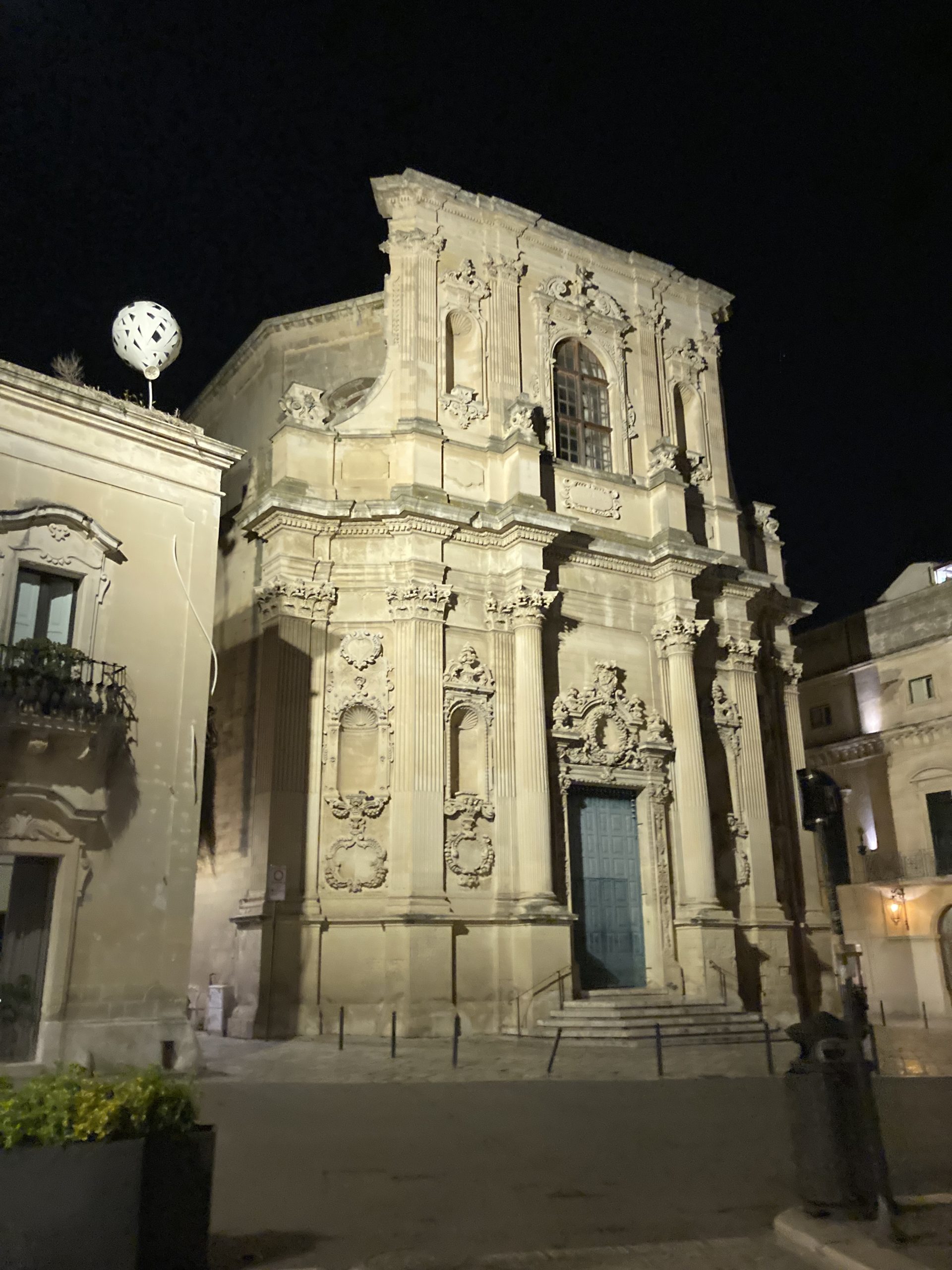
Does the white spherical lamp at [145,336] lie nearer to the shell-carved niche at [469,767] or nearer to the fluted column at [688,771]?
the shell-carved niche at [469,767]

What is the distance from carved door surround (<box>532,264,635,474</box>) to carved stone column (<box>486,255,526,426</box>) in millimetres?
608

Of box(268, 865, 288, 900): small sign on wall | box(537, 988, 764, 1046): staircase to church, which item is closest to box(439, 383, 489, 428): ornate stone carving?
box(268, 865, 288, 900): small sign on wall

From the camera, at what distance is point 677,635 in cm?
2131

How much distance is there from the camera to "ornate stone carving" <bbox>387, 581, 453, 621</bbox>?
62.1ft

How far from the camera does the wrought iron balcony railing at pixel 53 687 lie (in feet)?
36.6

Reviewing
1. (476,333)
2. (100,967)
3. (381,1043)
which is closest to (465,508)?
(476,333)

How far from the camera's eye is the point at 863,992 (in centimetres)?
683

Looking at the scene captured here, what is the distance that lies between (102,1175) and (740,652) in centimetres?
1997

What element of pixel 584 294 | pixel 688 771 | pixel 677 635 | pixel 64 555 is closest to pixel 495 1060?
pixel 688 771

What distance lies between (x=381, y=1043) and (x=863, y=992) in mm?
10468

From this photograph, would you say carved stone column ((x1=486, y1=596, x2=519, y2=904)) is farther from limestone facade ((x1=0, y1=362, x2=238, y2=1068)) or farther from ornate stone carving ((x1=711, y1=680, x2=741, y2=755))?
limestone facade ((x1=0, y1=362, x2=238, y2=1068))

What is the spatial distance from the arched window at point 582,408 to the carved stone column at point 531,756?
14.8 ft

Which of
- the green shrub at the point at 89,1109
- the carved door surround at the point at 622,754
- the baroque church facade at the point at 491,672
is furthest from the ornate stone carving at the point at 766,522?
the green shrub at the point at 89,1109

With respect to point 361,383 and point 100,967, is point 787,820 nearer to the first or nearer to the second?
point 361,383
